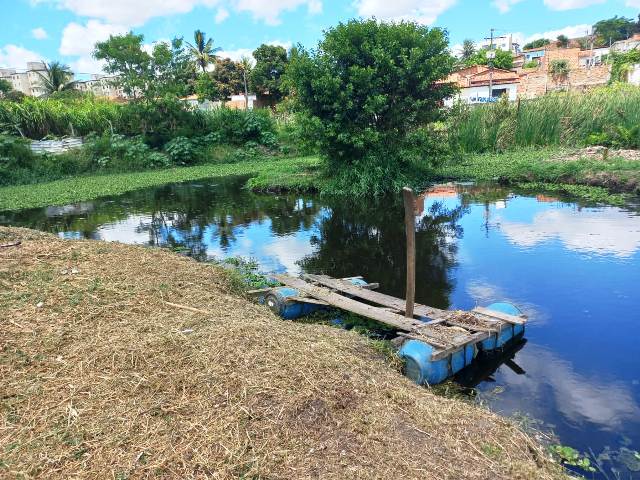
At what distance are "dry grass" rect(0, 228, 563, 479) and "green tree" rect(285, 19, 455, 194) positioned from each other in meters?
9.14

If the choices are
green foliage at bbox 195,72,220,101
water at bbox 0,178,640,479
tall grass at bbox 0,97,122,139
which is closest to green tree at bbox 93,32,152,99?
tall grass at bbox 0,97,122,139

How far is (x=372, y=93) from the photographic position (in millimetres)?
12531

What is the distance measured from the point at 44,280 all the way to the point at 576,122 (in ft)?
58.9

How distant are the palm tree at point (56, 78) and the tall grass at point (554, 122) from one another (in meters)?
28.6

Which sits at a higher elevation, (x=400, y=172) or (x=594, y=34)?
(x=594, y=34)

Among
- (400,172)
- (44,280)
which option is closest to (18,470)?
(44,280)

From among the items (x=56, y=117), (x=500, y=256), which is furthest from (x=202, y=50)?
(x=500, y=256)

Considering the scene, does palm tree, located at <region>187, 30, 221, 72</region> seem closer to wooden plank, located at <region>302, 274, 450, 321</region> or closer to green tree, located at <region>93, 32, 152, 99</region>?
green tree, located at <region>93, 32, 152, 99</region>

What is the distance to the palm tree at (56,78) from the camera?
106ft

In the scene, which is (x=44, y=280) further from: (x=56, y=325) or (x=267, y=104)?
(x=267, y=104)

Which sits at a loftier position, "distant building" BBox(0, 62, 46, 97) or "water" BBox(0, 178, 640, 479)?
"distant building" BBox(0, 62, 46, 97)

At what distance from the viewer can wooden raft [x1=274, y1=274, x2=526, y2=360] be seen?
175 inches

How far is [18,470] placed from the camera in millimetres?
2639

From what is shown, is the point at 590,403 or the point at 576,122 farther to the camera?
the point at 576,122
